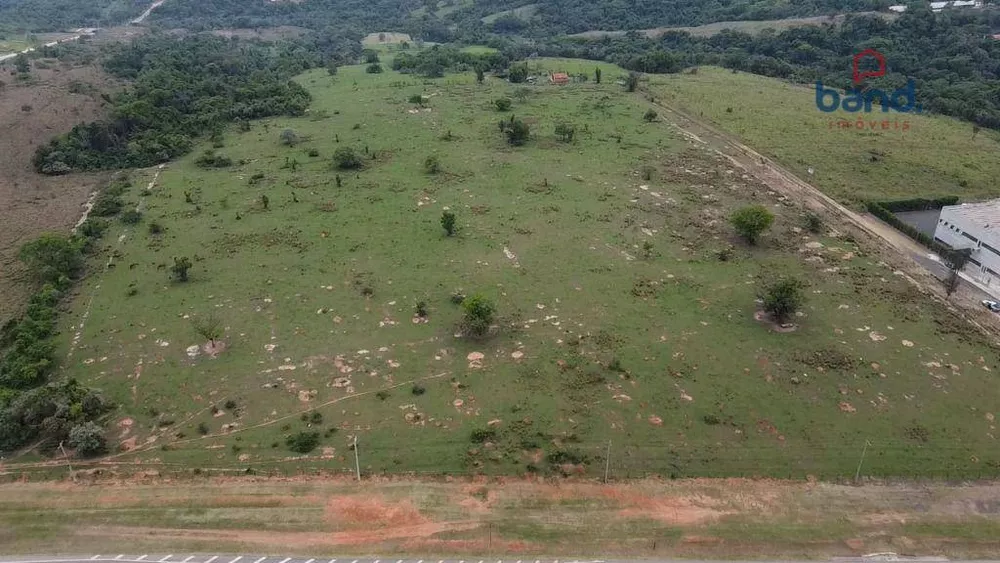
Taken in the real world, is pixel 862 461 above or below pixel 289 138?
below

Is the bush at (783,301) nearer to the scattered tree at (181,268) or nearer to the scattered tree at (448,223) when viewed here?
the scattered tree at (448,223)

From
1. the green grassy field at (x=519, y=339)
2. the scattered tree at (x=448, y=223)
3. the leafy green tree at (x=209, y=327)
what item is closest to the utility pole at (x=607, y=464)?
the green grassy field at (x=519, y=339)

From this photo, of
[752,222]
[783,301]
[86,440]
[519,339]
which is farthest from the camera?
[752,222]

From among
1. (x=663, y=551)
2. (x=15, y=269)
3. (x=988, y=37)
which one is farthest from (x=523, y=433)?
(x=988, y=37)

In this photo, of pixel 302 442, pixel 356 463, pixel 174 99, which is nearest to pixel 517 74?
pixel 174 99

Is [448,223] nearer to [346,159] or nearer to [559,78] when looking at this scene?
[346,159]

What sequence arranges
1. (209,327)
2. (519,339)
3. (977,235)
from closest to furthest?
1. (209,327)
2. (519,339)
3. (977,235)

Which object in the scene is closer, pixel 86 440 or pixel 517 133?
pixel 86 440
